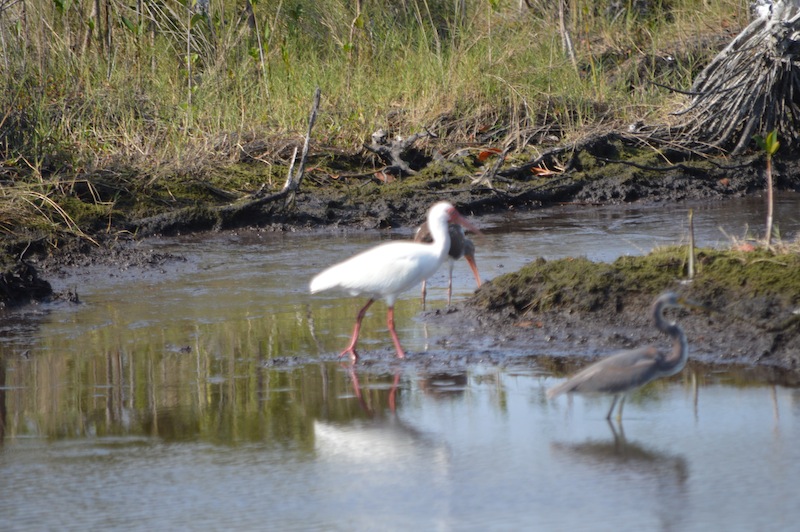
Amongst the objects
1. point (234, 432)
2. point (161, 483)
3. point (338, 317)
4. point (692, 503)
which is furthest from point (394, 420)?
point (338, 317)

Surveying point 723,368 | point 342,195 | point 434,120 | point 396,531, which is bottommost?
point 396,531

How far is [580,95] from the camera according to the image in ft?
43.0

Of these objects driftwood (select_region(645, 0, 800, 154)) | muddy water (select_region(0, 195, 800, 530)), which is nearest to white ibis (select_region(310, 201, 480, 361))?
muddy water (select_region(0, 195, 800, 530))

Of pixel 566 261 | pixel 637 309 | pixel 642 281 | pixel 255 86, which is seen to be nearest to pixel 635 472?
pixel 637 309

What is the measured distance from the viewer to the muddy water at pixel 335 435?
4258 millimetres

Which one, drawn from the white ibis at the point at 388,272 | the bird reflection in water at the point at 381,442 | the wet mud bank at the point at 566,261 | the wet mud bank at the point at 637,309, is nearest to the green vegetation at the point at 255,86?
the wet mud bank at the point at 566,261

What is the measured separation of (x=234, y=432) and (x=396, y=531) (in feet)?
4.55

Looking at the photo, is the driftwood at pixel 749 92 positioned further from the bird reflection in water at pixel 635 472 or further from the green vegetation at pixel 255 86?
the bird reflection in water at pixel 635 472

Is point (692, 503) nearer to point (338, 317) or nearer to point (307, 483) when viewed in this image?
point (307, 483)

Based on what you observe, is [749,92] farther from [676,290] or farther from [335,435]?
[335,435]

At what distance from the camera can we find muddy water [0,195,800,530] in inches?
168

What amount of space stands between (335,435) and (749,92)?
8.60 meters

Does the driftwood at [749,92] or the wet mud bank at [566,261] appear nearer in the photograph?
the wet mud bank at [566,261]

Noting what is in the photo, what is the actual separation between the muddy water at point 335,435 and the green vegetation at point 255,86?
327cm
